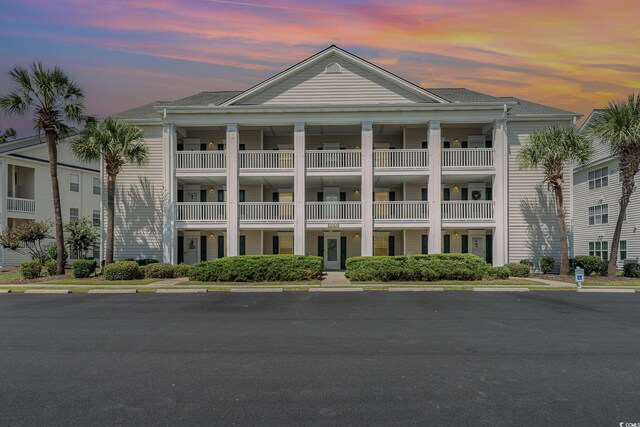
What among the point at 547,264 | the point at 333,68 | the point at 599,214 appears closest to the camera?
the point at 547,264

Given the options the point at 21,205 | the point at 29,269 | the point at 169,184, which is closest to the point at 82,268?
the point at 29,269

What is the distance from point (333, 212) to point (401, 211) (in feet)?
13.4

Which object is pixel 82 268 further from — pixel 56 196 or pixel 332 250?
pixel 332 250

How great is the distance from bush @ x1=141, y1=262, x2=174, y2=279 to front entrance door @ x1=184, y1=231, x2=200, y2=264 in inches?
193

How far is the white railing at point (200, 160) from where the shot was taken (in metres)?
25.9

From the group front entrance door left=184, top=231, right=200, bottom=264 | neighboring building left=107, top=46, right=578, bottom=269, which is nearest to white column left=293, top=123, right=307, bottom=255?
neighboring building left=107, top=46, right=578, bottom=269

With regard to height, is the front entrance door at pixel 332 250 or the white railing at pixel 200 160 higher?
the white railing at pixel 200 160

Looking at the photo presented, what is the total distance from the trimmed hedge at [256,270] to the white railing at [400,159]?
316 inches

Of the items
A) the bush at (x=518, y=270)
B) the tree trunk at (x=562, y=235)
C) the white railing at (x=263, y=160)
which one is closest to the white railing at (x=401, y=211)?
the bush at (x=518, y=270)

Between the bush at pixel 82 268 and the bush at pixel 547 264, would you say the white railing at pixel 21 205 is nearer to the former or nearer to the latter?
the bush at pixel 82 268

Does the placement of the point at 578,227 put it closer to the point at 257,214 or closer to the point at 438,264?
the point at 438,264

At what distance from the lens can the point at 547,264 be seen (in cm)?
2439

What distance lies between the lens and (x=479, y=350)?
7980 millimetres

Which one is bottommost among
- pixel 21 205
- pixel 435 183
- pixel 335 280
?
pixel 335 280
